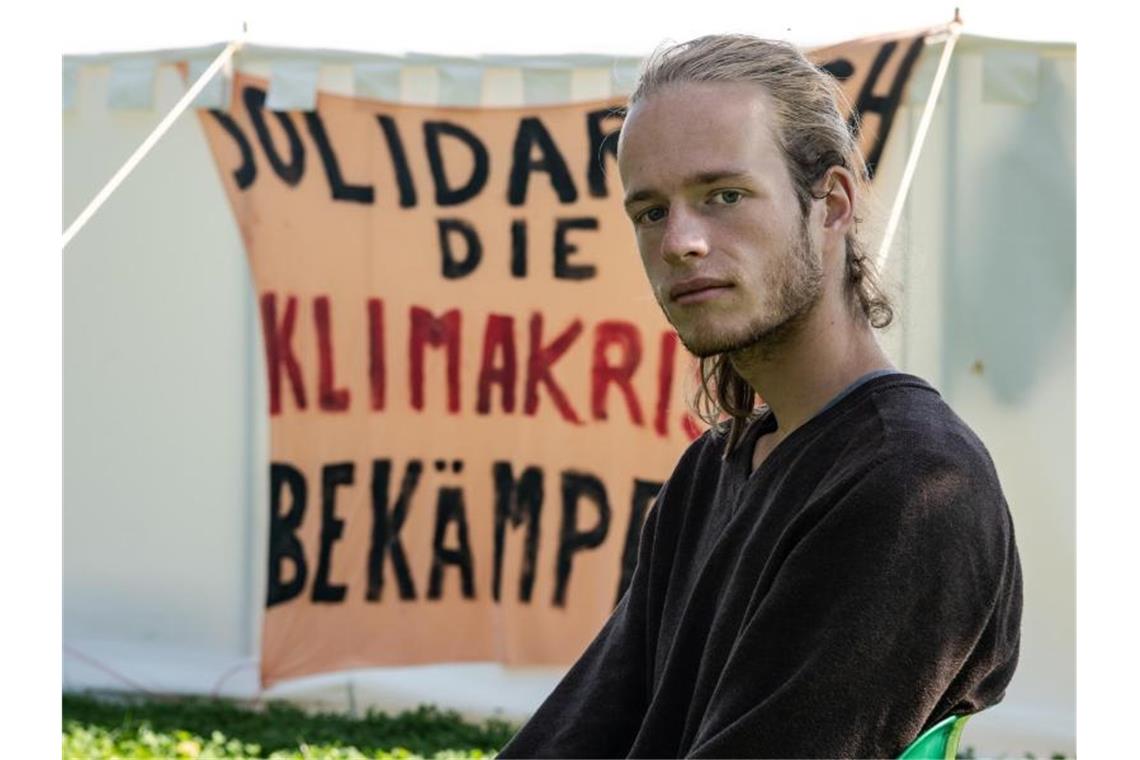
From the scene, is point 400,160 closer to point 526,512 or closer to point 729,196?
point 526,512

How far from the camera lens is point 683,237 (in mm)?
1762

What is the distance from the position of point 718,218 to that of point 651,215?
95mm

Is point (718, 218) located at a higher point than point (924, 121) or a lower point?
lower

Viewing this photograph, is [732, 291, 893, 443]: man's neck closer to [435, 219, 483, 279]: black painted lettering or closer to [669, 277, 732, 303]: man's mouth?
[669, 277, 732, 303]: man's mouth

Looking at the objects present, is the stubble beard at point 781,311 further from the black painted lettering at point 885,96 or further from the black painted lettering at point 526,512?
the black painted lettering at point 526,512

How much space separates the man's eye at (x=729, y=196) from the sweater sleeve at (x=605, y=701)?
511mm

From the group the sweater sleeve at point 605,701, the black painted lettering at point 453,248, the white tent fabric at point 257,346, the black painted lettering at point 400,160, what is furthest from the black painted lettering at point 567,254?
the sweater sleeve at point 605,701

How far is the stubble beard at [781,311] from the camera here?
5.89ft

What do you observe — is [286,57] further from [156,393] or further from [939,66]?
[939,66]

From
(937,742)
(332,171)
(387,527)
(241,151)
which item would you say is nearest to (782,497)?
(937,742)

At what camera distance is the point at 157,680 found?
5496mm

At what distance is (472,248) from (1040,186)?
1.85 meters

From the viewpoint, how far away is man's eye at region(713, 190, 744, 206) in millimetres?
1779
